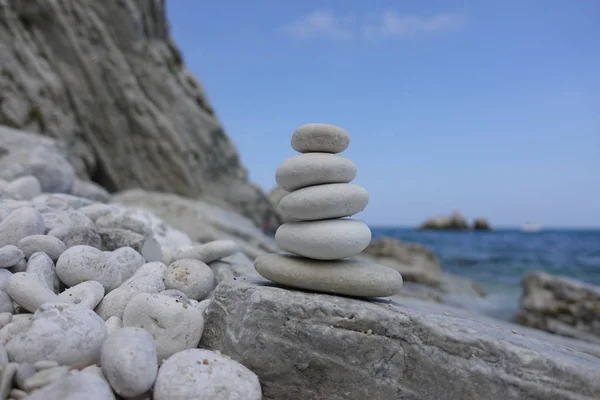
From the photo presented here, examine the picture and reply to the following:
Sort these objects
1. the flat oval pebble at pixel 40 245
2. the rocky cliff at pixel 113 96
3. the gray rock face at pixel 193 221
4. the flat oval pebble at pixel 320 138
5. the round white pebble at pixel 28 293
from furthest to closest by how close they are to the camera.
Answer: the rocky cliff at pixel 113 96 < the gray rock face at pixel 193 221 < the flat oval pebble at pixel 40 245 < the flat oval pebble at pixel 320 138 < the round white pebble at pixel 28 293

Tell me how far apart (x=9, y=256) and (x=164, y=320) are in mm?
1143

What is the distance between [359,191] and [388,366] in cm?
108

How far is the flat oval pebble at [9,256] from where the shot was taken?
2746mm

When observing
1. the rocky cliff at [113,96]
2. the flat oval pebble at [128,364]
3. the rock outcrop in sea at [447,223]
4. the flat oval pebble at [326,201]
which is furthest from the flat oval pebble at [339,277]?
the rock outcrop in sea at [447,223]

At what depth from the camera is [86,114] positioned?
1393 centimetres

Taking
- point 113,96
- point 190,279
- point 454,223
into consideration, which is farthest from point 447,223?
point 190,279

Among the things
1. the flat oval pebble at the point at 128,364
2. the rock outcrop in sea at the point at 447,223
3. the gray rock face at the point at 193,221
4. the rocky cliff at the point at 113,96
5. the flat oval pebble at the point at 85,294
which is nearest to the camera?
the flat oval pebble at the point at 128,364

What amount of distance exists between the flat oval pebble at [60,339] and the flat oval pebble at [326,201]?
1.31 metres

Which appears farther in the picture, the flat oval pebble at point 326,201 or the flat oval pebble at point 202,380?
the flat oval pebble at point 326,201

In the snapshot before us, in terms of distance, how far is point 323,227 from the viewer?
9.04ft

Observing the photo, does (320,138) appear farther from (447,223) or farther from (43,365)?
(447,223)

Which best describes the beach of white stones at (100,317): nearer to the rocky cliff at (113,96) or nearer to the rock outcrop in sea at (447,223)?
the rocky cliff at (113,96)

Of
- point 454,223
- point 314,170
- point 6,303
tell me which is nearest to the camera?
point 6,303

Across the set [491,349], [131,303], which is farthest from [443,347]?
[131,303]
